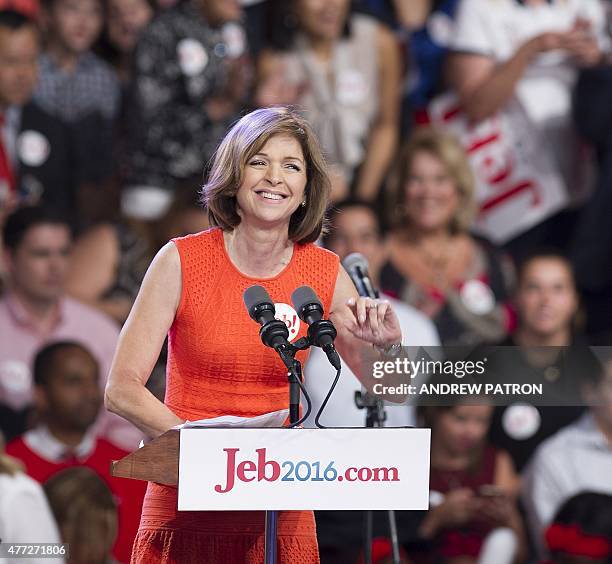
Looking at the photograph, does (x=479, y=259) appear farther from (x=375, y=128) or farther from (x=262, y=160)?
(x=262, y=160)

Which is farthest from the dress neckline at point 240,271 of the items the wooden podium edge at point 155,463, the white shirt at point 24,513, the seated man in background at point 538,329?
the seated man in background at point 538,329

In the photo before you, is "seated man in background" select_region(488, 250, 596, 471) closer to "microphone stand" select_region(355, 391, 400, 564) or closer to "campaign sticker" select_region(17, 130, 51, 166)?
"microphone stand" select_region(355, 391, 400, 564)

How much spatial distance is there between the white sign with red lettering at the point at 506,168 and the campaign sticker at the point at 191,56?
113 centimetres

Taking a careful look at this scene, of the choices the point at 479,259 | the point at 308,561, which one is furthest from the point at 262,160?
the point at 479,259

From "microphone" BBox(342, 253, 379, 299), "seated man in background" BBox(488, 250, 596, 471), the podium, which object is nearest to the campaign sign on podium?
the podium

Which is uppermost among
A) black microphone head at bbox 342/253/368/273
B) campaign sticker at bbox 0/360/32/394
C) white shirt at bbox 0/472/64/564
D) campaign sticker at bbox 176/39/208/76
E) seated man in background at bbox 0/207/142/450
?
campaign sticker at bbox 176/39/208/76

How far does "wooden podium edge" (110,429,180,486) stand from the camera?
2.09 metres

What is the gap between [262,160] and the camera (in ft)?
7.85

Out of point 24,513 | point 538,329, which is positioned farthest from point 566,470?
point 24,513

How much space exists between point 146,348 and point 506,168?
3334 mm

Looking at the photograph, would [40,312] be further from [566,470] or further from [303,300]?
[303,300]

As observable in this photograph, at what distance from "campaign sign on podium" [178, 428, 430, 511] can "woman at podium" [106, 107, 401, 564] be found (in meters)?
0.21

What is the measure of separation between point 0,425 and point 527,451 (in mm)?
2070

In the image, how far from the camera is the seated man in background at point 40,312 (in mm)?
4660
